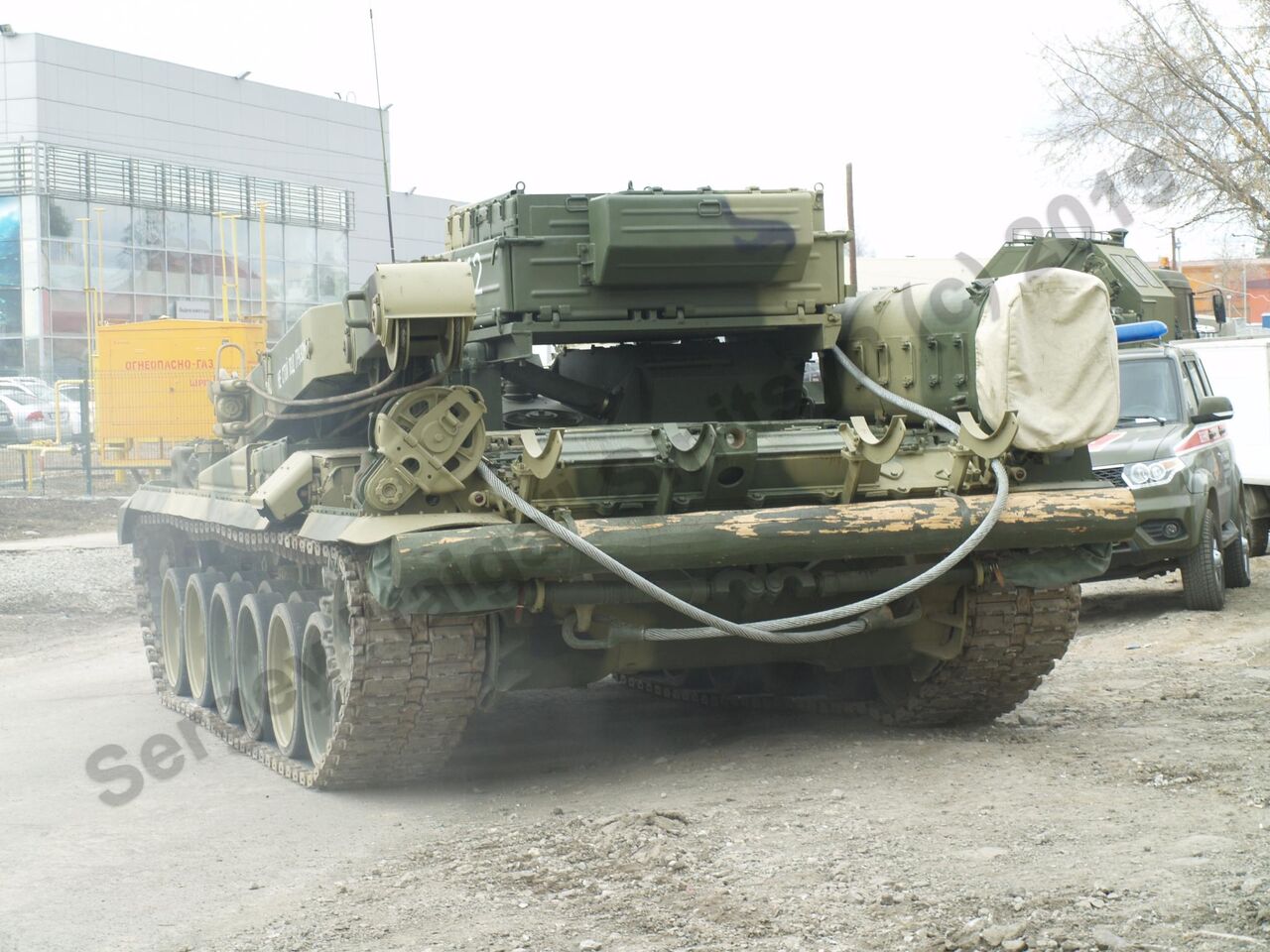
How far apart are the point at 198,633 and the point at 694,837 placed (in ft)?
17.5

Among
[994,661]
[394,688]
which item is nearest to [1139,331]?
[994,661]

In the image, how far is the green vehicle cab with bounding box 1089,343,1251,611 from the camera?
1161cm

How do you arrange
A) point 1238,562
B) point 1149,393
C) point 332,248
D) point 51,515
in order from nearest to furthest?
point 1149,393 → point 1238,562 → point 51,515 → point 332,248

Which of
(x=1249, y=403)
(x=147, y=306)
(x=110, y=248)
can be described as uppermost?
(x=110, y=248)

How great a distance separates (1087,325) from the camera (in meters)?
6.89

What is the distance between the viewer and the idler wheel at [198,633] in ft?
32.1

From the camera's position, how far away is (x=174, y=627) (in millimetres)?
10883

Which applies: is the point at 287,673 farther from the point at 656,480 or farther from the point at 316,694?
the point at 656,480

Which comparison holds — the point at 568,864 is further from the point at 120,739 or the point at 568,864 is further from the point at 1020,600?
the point at 120,739

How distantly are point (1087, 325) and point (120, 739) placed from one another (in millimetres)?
5406

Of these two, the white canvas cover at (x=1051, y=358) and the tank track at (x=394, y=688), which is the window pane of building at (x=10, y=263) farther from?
the white canvas cover at (x=1051, y=358)

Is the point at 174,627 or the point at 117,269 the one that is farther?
the point at 117,269

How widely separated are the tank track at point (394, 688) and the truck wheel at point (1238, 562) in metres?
8.14

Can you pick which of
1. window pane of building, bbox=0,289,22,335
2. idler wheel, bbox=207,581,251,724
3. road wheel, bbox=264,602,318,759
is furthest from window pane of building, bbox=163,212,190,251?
road wheel, bbox=264,602,318,759
